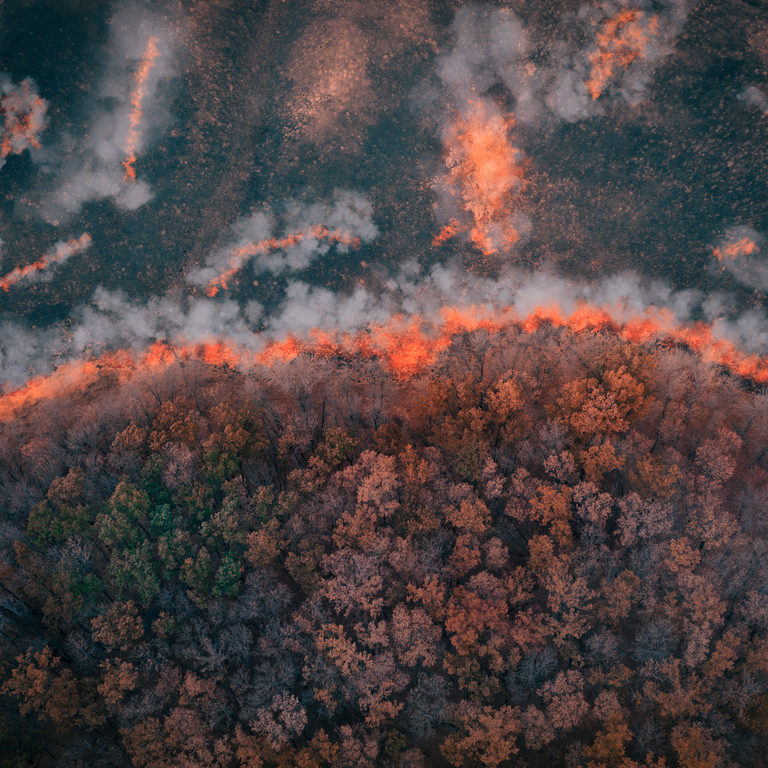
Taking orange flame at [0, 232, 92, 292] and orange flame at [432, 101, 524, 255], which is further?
orange flame at [0, 232, 92, 292]

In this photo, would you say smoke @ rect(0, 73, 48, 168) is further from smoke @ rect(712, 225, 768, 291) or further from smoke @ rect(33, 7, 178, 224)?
smoke @ rect(712, 225, 768, 291)

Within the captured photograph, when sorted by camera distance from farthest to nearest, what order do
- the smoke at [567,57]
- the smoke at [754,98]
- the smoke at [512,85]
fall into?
the smoke at [512,85]
the smoke at [567,57]
the smoke at [754,98]

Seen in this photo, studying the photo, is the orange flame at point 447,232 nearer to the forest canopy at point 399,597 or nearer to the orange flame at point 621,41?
the forest canopy at point 399,597

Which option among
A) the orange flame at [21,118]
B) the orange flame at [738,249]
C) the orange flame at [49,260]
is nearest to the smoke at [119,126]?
the orange flame at [21,118]

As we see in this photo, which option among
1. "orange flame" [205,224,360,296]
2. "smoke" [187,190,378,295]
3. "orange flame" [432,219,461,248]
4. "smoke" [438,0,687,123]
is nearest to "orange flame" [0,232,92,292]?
"smoke" [187,190,378,295]

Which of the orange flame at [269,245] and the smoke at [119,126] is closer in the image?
the smoke at [119,126]

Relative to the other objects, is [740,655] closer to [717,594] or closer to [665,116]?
[717,594]
